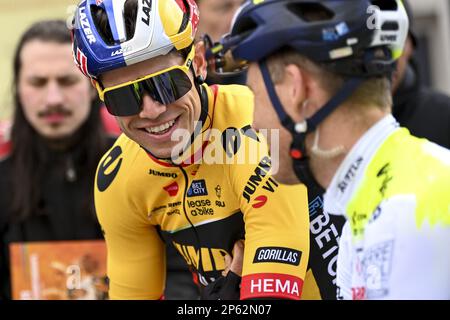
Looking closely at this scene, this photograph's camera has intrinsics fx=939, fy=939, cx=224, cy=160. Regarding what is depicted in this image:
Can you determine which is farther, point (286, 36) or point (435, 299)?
point (286, 36)

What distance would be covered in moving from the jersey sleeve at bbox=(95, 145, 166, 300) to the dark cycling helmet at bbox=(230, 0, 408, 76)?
4.78ft

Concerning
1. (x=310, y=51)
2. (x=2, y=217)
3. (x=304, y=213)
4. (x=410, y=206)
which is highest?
(x=310, y=51)

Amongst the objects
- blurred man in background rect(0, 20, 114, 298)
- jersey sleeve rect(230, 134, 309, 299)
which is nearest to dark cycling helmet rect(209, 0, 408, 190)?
jersey sleeve rect(230, 134, 309, 299)

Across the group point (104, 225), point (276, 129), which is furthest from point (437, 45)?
point (276, 129)

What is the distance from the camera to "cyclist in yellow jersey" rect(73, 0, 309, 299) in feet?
11.7

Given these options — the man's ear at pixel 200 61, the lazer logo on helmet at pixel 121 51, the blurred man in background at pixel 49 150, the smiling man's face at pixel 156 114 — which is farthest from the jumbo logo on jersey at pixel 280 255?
the blurred man in background at pixel 49 150

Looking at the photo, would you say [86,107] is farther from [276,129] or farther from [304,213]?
[276,129]

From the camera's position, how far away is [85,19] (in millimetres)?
3703

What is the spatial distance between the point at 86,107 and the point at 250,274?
10.4 feet

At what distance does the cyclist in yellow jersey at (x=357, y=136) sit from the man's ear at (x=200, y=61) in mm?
999

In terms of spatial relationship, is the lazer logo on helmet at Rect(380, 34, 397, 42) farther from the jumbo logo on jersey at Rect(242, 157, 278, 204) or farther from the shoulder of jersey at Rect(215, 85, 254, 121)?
the shoulder of jersey at Rect(215, 85, 254, 121)

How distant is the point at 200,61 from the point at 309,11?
1.28 metres

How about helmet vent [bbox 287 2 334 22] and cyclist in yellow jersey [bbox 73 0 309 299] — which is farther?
cyclist in yellow jersey [bbox 73 0 309 299]

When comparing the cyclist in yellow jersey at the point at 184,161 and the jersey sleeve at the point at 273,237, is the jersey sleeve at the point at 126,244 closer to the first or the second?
the cyclist in yellow jersey at the point at 184,161
